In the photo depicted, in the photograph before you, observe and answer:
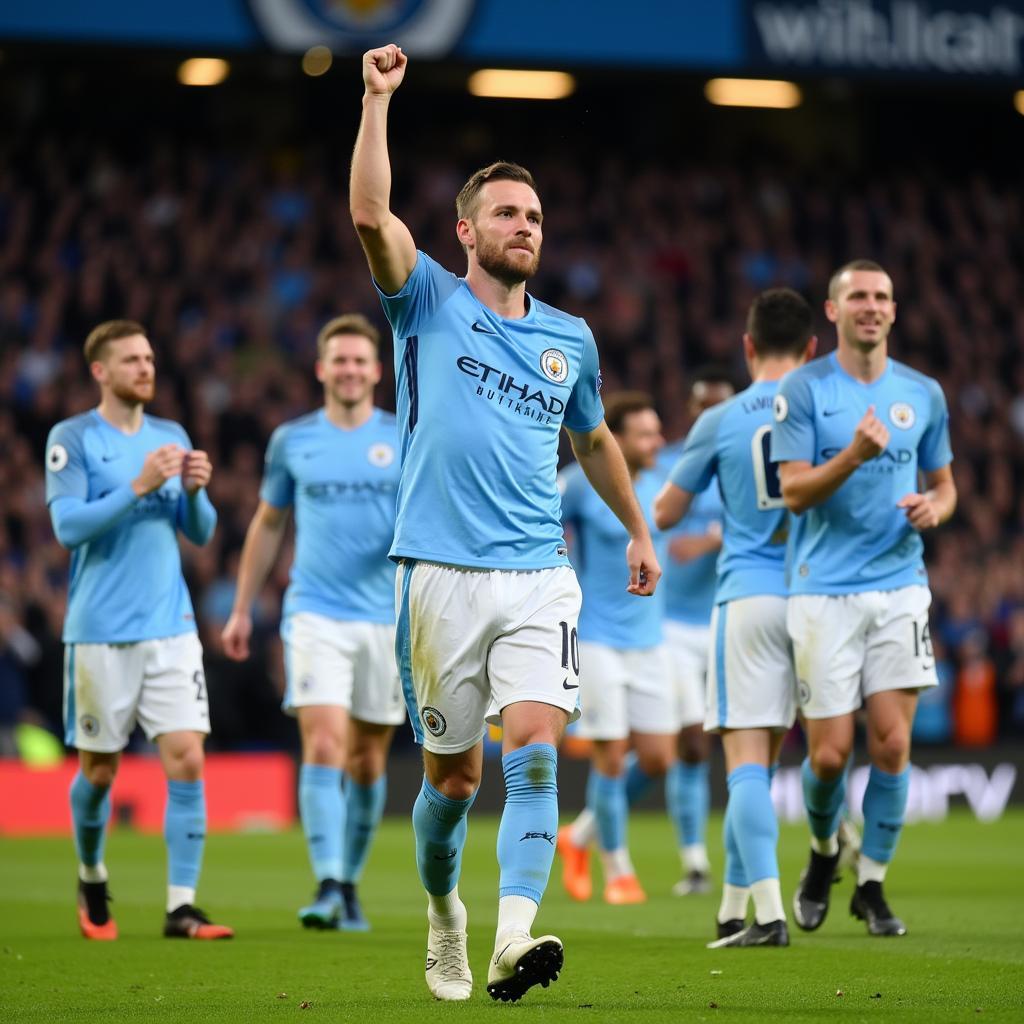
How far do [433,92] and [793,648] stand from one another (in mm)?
21046

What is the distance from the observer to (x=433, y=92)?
91.4ft

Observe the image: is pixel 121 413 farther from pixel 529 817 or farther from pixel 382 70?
pixel 529 817

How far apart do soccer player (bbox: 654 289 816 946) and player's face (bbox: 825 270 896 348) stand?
1.60 feet

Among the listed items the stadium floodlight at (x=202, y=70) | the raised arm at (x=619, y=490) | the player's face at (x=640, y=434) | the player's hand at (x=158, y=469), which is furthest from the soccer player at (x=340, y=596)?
the stadium floodlight at (x=202, y=70)

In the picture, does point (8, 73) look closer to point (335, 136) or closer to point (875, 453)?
point (335, 136)

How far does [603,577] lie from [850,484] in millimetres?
3548

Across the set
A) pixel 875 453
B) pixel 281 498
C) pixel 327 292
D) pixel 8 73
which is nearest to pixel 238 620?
pixel 281 498

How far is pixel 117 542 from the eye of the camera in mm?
8719

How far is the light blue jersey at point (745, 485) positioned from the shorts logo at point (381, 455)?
5.58 feet

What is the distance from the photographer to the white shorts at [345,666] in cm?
924

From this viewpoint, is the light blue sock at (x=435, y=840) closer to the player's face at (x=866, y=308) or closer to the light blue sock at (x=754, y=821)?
the light blue sock at (x=754, y=821)

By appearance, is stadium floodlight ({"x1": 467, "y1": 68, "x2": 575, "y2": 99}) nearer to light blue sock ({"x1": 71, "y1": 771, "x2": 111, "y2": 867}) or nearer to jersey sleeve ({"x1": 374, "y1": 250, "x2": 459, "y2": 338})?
light blue sock ({"x1": 71, "y1": 771, "x2": 111, "y2": 867})

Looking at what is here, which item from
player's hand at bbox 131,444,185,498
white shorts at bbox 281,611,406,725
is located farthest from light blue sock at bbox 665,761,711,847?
player's hand at bbox 131,444,185,498

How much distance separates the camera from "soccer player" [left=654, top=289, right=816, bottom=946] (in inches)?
304
